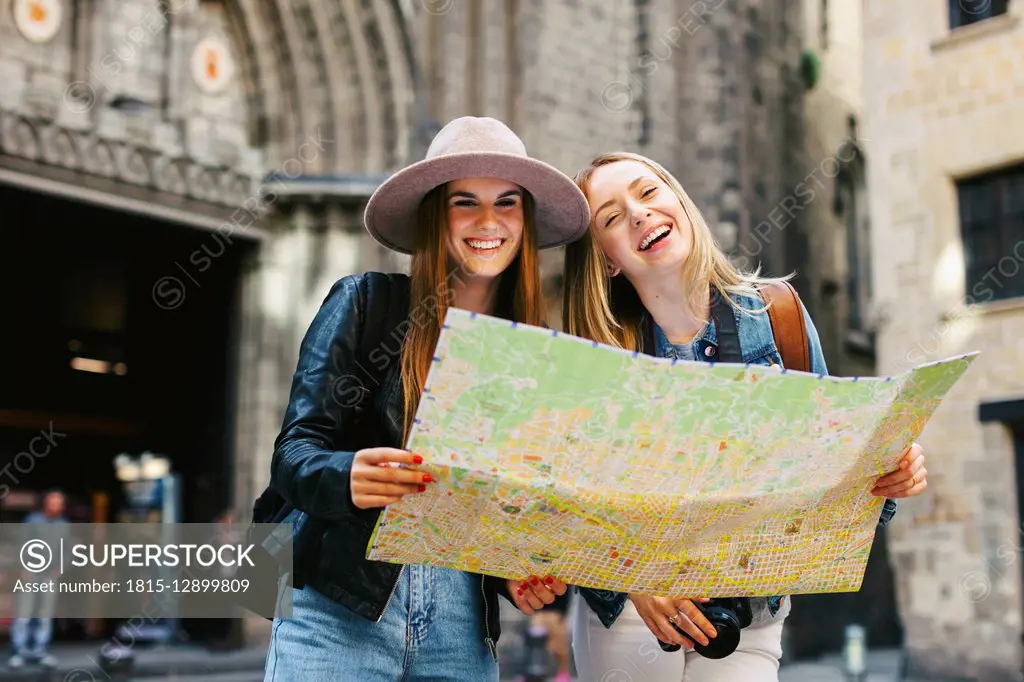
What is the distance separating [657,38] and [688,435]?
1672 centimetres

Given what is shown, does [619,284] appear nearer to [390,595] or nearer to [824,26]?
[390,595]

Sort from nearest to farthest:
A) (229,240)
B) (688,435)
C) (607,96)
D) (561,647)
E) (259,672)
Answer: (688,435)
(561,647)
(259,672)
(229,240)
(607,96)

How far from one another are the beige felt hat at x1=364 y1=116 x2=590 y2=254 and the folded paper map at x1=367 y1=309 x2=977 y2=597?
747mm

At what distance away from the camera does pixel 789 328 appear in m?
2.79

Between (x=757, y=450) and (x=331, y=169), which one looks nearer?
(x=757, y=450)

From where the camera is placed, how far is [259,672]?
1308 cm

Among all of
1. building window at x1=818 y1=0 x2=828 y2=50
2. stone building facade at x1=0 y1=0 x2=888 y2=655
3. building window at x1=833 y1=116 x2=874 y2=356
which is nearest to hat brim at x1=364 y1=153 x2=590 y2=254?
stone building facade at x1=0 y1=0 x2=888 y2=655

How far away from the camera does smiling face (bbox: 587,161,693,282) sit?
271 centimetres

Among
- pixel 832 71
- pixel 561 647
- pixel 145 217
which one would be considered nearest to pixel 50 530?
pixel 145 217

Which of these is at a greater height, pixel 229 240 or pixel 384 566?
pixel 229 240

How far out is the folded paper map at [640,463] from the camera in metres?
1.94

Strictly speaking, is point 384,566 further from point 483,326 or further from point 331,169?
point 331,169

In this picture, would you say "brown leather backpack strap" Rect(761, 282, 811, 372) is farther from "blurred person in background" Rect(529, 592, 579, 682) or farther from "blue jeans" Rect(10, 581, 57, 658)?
"blue jeans" Rect(10, 581, 57, 658)

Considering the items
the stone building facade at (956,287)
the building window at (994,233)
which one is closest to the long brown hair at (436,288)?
the stone building facade at (956,287)
